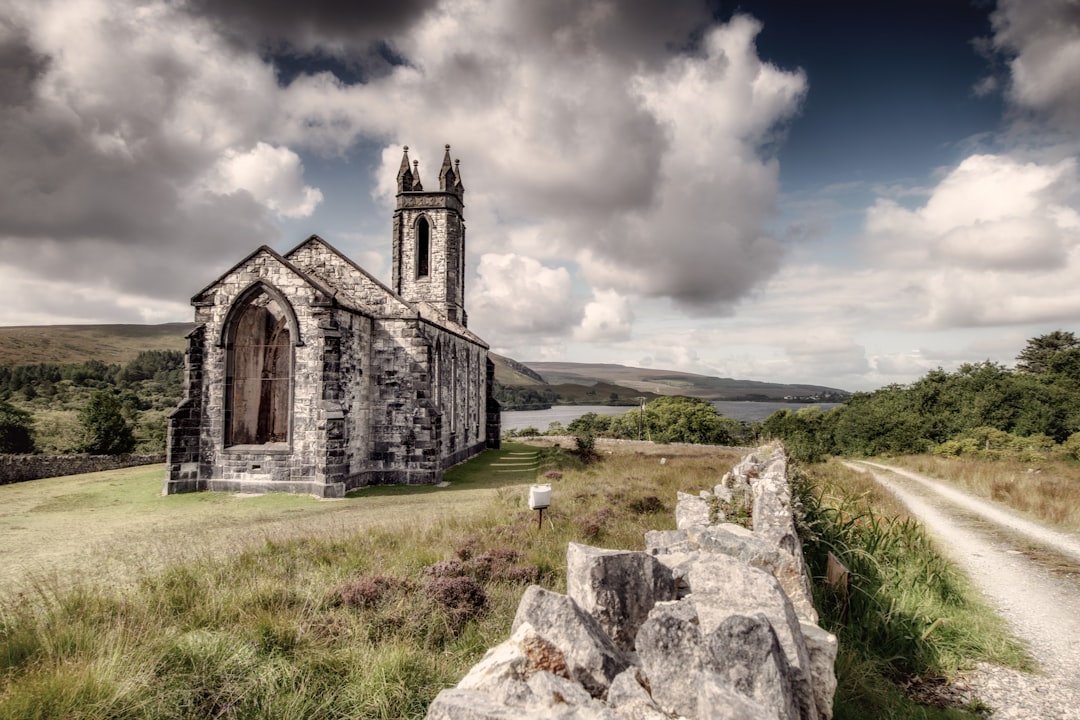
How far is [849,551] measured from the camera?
6.28 m

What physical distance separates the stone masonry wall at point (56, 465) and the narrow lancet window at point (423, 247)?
47.2 feet

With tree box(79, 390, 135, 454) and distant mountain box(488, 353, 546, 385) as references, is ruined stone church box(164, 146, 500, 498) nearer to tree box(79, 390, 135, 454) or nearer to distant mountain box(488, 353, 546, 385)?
tree box(79, 390, 135, 454)

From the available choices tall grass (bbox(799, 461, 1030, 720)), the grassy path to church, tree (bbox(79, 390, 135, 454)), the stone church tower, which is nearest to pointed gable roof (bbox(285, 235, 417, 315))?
the grassy path to church

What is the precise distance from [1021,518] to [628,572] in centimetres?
1319

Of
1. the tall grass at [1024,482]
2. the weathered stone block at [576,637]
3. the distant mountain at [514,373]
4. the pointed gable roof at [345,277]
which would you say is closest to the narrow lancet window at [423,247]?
the pointed gable roof at [345,277]

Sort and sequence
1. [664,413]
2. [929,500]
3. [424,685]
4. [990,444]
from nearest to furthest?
1. [424,685]
2. [929,500]
3. [990,444]
4. [664,413]

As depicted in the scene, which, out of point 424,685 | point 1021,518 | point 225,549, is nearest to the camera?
point 424,685

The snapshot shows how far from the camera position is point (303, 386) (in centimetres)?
1474

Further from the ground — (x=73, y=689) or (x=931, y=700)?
(x=73, y=689)

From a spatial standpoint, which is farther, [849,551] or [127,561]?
[127,561]

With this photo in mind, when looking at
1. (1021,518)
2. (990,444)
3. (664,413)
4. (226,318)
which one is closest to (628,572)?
(1021,518)

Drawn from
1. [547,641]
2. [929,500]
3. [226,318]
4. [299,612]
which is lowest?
[929,500]

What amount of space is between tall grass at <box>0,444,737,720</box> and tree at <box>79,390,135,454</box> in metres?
19.0

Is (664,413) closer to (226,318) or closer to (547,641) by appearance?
(226,318)
